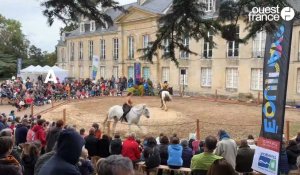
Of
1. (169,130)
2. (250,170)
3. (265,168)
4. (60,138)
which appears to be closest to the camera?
(60,138)

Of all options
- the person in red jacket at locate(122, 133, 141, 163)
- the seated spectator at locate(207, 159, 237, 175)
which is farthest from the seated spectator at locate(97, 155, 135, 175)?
the person in red jacket at locate(122, 133, 141, 163)

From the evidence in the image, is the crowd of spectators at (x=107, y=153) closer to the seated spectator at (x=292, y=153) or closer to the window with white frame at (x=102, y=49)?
the seated spectator at (x=292, y=153)

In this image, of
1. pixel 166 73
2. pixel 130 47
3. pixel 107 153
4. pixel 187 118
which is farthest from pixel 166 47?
pixel 130 47

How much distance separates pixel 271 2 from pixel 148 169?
4962 millimetres

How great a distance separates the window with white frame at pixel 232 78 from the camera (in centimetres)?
3388

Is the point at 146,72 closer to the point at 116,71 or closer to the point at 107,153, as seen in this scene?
the point at 116,71

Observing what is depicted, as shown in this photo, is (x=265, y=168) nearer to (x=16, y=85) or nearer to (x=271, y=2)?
(x=271, y=2)

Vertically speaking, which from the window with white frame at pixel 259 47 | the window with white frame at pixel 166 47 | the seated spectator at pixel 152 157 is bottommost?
the seated spectator at pixel 152 157

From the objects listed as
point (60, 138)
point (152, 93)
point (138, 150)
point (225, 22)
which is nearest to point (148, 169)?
point (138, 150)

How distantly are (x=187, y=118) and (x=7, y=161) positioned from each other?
1691cm

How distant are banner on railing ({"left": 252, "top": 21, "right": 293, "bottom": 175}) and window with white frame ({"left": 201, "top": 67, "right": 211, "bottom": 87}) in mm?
→ 26782

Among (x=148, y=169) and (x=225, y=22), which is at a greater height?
(x=225, y=22)

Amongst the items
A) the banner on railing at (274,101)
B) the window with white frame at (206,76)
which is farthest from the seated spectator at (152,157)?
the window with white frame at (206,76)

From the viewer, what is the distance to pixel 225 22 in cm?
733
